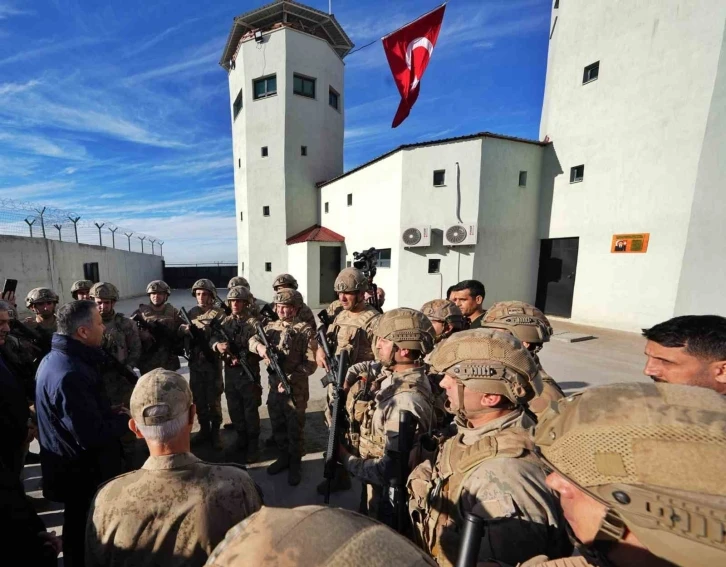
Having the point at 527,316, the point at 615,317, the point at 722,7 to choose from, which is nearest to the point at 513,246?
the point at 615,317

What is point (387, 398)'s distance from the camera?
1.95 metres

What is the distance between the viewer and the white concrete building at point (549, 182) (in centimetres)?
839

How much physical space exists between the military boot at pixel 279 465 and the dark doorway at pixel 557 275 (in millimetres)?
11448

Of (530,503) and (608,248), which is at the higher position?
(608,248)

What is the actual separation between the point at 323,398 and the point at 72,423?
12.1ft

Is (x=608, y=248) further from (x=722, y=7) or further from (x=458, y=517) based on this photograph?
(x=458, y=517)

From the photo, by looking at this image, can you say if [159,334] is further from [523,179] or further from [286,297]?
[523,179]

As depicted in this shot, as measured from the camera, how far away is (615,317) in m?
10.0

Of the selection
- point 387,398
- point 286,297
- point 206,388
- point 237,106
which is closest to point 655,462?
point 387,398

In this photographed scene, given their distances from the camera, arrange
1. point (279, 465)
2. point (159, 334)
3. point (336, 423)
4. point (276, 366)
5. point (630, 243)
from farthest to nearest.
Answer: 1. point (630, 243)
2. point (159, 334)
3. point (279, 465)
4. point (276, 366)
5. point (336, 423)

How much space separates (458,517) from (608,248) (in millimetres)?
11796

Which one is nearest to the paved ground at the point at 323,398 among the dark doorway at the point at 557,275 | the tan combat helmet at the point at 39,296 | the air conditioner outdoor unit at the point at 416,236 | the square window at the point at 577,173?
the dark doorway at the point at 557,275

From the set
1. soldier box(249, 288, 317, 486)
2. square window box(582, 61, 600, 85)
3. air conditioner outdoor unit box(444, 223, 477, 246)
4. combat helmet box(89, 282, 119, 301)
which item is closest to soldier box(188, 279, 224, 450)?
soldier box(249, 288, 317, 486)

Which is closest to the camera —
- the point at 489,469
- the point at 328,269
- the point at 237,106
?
the point at 489,469
